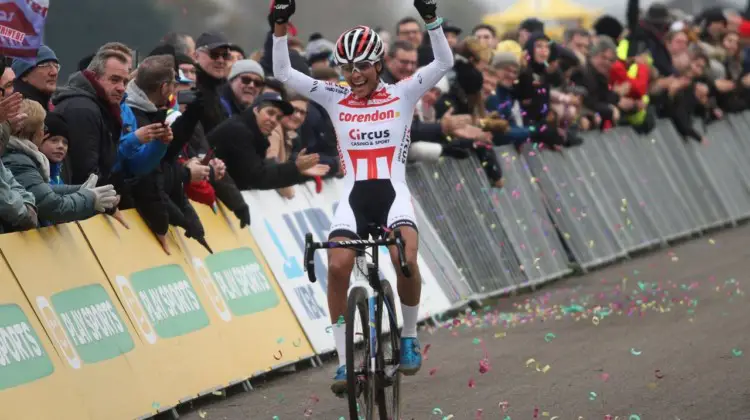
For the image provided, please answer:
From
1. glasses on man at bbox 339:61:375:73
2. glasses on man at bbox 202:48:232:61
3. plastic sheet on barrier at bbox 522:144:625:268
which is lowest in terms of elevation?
plastic sheet on barrier at bbox 522:144:625:268

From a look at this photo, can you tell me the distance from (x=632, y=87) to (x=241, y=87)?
31.9 ft

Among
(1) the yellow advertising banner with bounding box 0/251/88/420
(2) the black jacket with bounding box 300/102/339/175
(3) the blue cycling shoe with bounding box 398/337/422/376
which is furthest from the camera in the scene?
(2) the black jacket with bounding box 300/102/339/175

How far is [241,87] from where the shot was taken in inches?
525

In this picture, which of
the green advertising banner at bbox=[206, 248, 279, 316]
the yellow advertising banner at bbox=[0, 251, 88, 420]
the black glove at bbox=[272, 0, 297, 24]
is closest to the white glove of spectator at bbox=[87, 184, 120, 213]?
the yellow advertising banner at bbox=[0, 251, 88, 420]

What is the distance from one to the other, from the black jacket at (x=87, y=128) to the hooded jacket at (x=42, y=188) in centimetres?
56

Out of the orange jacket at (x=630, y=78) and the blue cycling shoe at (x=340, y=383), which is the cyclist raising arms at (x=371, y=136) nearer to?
the blue cycling shoe at (x=340, y=383)

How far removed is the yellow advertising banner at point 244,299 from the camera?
11531 mm

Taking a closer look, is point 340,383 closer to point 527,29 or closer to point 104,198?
point 104,198

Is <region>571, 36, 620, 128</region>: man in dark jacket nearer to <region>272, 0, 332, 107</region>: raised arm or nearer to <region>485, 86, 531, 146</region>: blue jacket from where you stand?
<region>485, 86, 531, 146</region>: blue jacket

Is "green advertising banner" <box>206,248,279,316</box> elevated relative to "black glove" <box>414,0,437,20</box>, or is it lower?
lower

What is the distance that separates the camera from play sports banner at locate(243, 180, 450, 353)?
12695 millimetres

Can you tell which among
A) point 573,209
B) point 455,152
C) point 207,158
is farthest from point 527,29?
point 207,158

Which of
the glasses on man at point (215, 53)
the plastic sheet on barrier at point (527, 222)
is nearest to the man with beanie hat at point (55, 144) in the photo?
the glasses on man at point (215, 53)

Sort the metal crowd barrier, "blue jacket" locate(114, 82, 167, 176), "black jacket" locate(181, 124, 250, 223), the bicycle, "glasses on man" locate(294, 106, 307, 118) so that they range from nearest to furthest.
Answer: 1. the bicycle
2. "blue jacket" locate(114, 82, 167, 176)
3. "black jacket" locate(181, 124, 250, 223)
4. "glasses on man" locate(294, 106, 307, 118)
5. the metal crowd barrier
